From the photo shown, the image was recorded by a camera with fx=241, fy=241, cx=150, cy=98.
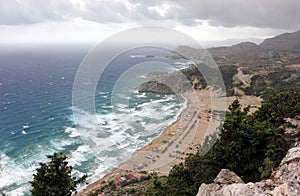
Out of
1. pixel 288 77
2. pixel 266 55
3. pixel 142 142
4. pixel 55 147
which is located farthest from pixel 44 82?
pixel 266 55

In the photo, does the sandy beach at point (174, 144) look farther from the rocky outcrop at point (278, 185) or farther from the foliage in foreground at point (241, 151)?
the rocky outcrop at point (278, 185)

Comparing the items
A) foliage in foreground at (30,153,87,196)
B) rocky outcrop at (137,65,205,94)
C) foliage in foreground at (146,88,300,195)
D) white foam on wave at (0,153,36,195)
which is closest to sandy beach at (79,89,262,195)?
white foam on wave at (0,153,36,195)

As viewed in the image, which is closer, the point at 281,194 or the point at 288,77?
the point at 281,194

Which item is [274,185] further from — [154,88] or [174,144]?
[154,88]

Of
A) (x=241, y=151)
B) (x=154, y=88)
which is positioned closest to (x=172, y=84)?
(x=154, y=88)

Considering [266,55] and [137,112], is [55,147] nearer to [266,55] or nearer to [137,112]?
[137,112]

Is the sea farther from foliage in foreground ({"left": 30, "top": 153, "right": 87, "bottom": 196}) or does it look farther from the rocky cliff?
the rocky cliff

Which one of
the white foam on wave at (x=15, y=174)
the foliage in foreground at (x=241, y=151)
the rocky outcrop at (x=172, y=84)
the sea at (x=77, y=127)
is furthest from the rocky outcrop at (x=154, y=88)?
the foliage in foreground at (x=241, y=151)
